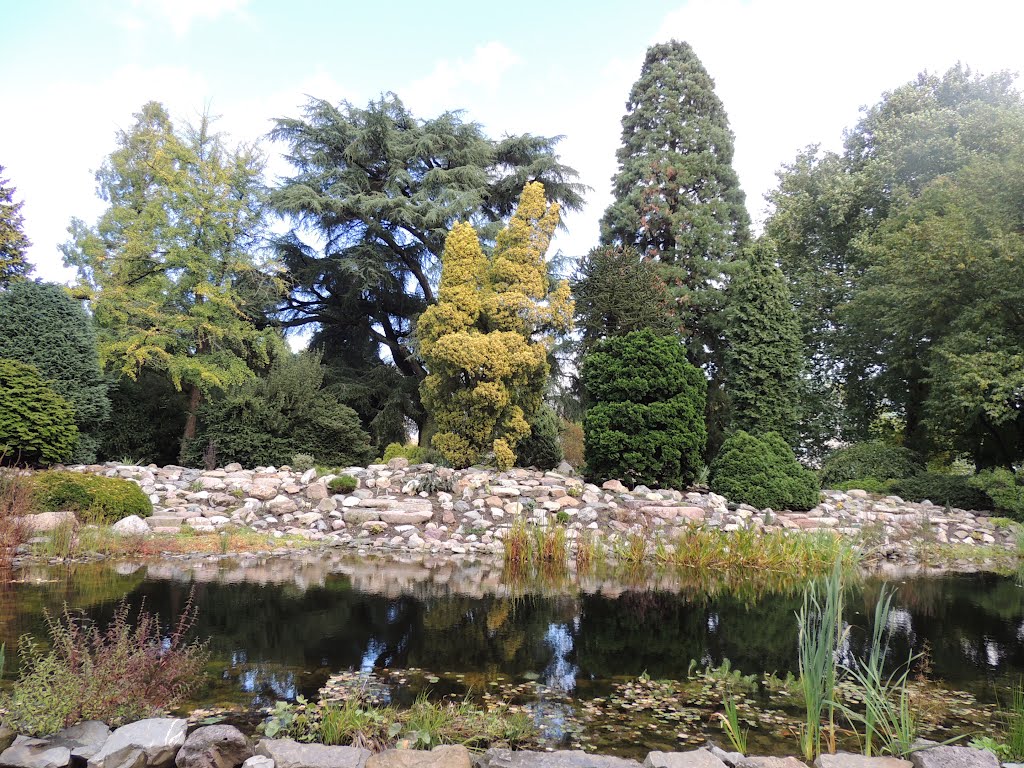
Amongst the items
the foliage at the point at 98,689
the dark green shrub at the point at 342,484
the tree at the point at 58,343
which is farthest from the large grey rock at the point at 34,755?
the tree at the point at 58,343

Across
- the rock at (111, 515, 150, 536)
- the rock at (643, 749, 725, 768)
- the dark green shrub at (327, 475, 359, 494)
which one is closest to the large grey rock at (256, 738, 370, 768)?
the rock at (643, 749, 725, 768)

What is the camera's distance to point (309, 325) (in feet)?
65.2

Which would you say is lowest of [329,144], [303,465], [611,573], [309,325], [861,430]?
[611,573]

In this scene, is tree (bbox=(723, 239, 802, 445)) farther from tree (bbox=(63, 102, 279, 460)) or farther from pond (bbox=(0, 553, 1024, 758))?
tree (bbox=(63, 102, 279, 460))

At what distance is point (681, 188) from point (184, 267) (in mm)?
13151

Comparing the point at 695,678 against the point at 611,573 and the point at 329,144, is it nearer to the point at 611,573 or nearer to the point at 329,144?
the point at 611,573

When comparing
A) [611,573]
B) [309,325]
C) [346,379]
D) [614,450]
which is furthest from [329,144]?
[611,573]

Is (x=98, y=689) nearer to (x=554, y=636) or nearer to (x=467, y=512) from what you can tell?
(x=554, y=636)

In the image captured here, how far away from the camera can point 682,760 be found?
2.51 meters

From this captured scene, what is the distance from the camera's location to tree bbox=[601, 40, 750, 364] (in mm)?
17625

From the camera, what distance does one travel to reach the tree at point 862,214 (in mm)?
16250

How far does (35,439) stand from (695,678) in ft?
39.4

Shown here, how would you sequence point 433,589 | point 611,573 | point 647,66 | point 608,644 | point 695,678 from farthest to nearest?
point 647,66
point 611,573
point 433,589
point 608,644
point 695,678

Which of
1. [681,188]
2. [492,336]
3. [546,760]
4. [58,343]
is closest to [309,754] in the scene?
[546,760]
